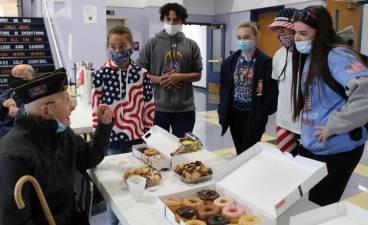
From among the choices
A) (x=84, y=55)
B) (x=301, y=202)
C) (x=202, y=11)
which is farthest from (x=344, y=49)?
(x=202, y=11)

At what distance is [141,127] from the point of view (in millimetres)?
2174

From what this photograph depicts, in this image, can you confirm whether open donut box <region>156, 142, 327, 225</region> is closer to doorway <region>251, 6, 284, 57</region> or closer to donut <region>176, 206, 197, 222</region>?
donut <region>176, 206, 197, 222</region>

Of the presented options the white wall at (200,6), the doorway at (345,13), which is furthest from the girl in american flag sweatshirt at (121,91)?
the white wall at (200,6)

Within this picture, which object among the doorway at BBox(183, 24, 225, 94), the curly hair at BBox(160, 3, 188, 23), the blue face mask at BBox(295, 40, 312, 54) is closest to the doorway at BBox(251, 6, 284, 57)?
the doorway at BBox(183, 24, 225, 94)

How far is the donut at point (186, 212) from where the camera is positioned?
3.90ft

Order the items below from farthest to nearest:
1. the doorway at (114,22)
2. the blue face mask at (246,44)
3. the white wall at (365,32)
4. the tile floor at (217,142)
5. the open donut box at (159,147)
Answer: the doorway at (114,22), the white wall at (365,32), the tile floor at (217,142), the blue face mask at (246,44), the open donut box at (159,147)

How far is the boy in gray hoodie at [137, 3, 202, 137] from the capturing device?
263cm

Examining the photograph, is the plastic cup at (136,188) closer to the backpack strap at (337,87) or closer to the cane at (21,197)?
the cane at (21,197)

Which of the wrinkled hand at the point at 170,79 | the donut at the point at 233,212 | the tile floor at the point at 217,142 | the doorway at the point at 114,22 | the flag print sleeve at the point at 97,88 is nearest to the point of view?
the donut at the point at 233,212

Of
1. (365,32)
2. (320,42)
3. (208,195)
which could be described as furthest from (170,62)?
(365,32)

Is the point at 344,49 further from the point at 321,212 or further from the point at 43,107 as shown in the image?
the point at 43,107

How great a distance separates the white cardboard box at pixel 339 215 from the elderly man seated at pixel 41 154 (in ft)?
Result: 3.20

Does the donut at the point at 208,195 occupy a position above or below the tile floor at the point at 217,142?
above

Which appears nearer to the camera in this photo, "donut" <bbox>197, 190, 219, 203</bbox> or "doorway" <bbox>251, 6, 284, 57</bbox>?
"donut" <bbox>197, 190, 219, 203</bbox>
